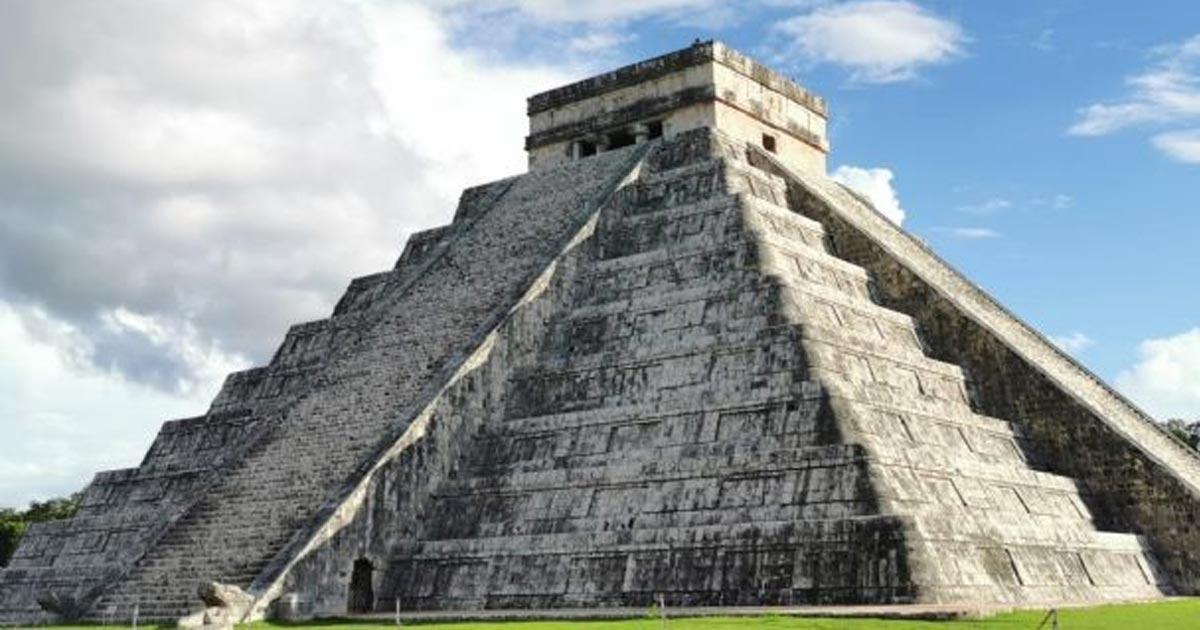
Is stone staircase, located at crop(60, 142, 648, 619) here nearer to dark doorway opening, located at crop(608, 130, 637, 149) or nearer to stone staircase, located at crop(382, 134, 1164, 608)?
dark doorway opening, located at crop(608, 130, 637, 149)

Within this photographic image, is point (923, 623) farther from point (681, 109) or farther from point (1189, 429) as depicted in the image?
point (1189, 429)

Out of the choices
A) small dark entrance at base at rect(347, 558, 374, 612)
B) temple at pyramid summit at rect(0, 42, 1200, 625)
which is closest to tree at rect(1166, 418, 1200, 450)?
temple at pyramid summit at rect(0, 42, 1200, 625)

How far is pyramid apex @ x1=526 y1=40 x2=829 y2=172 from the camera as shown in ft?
78.8

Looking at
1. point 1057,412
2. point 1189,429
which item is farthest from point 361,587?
point 1189,429

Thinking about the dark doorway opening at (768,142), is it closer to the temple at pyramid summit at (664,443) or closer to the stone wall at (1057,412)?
the temple at pyramid summit at (664,443)

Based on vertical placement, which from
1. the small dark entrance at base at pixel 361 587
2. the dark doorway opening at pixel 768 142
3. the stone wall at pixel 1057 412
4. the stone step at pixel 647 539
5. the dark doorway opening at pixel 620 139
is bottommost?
the small dark entrance at base at pixel 361 587

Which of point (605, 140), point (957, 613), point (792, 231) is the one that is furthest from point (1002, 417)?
point (605, 140)

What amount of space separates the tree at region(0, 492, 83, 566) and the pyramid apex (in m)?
20.0

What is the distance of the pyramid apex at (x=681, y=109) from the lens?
24.0 m

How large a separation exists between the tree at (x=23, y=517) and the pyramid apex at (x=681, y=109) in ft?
65.7

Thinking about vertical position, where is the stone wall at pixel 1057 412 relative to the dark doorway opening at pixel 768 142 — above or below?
below

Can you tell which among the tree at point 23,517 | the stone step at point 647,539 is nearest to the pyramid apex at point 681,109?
the stone step at point 647,539

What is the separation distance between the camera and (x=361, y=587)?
17.6 meters

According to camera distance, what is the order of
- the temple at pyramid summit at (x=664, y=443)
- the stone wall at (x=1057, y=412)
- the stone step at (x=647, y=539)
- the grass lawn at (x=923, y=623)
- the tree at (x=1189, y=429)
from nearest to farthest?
the grass lawn at (x=923, y=623)
the stone step at (x=647, y=539)
the temple at pyramid summit at (x=664, y=443)
the stone wall at (x=1057, y=412)
the tree at (x=1189, y=429)
